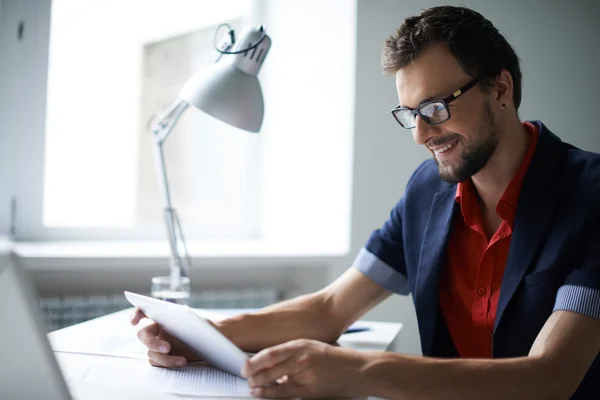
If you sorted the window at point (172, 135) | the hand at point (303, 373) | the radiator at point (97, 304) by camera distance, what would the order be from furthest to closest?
the window at point (172, 135) → the radiator at point (97, 304) → the hand at point (303, 373)

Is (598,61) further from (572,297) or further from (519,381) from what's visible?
(519,381)

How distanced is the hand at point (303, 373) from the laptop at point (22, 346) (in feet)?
1.31

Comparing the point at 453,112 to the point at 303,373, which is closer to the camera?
the point at 303,373

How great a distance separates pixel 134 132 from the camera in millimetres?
2688

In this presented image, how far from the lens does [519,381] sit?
1.05 m

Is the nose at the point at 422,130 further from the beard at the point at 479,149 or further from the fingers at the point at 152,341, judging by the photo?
the fingers at the point at 152,341

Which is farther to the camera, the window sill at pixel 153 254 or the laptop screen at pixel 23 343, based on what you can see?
the window sill at pixel 153 254

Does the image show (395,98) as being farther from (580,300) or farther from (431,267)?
(580,300)

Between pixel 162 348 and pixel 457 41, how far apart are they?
0.87 m

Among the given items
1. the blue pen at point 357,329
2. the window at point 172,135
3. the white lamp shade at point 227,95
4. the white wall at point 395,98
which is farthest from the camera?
the white wall at point 395,98

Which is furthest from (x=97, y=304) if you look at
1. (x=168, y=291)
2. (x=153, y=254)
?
(x=168, y=291)

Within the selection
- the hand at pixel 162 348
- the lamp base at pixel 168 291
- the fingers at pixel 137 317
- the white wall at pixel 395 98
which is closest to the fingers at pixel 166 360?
the hand at pixel 162 348

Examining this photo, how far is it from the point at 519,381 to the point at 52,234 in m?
1.92

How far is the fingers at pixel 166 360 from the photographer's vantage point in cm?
121
